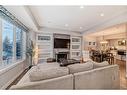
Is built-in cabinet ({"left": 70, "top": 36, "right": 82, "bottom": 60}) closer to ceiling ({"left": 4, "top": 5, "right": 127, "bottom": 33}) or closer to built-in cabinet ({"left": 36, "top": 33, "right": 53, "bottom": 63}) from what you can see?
built-in cabinet ({"left": 36, "top": 33, "right": 53, "bottom": 63})

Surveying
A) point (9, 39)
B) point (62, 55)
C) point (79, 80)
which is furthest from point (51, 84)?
point (62, 55)

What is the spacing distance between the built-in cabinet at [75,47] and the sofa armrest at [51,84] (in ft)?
20.8

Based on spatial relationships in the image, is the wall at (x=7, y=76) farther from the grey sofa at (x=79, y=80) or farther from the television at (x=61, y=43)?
the television at (x=61, y=43)

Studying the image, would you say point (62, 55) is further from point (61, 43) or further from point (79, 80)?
point (79, 80)

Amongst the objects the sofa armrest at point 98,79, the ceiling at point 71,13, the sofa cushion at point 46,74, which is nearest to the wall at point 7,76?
the sofa cushion at point 46,74

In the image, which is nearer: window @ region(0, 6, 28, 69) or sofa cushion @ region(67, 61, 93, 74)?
sofa cushion @ region(67, 61, 93, 74)

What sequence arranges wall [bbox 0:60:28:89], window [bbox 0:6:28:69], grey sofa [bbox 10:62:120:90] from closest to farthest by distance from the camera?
grey sofa [bbox 10:62:120:90]
wall [bbox 0:60:28:89]
window [bbox 0:6:28:69]

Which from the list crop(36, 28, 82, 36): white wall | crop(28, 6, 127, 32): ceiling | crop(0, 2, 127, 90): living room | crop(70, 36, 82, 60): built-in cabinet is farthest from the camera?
crop(70, 36, 82, 60): built-in cabinet

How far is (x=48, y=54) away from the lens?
733 cm

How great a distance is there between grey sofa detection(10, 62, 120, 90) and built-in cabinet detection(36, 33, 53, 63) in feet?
15.6

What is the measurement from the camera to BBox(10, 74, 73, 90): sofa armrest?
150 centimetres

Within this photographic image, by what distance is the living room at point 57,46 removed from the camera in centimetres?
208

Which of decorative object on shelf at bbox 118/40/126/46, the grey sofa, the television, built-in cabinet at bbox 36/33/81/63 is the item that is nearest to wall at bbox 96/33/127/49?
decorative object on shelf at bbox 118/40/126/46

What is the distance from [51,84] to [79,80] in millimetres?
643
